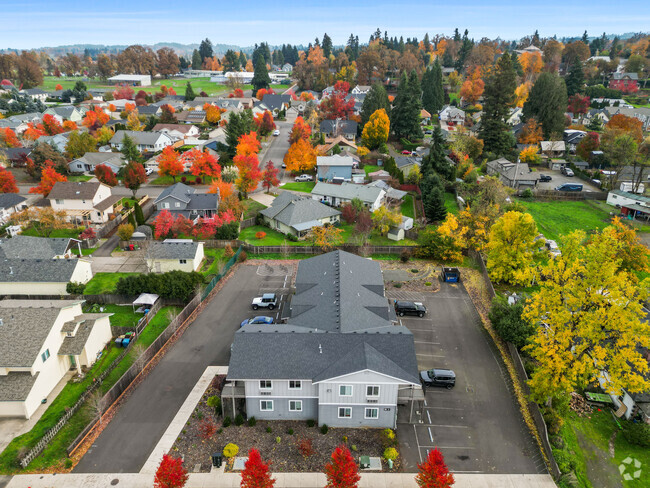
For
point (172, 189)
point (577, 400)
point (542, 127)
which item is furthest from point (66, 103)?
point (577, 400)

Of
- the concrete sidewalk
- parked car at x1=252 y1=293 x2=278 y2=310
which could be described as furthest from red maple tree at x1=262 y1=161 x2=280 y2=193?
the concrete sidewalk

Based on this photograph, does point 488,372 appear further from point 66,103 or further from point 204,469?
point 66,103

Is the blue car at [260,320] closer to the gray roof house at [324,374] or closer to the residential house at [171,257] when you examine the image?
the gray roof house at [324,374]

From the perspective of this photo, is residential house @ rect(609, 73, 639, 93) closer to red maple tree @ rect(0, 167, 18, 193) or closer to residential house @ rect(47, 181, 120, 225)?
residential house @ rect(47, 181, 120, 225)

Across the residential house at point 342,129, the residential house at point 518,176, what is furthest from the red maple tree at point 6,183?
the residential house at point 518,176

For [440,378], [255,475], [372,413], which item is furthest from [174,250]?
[440,378]

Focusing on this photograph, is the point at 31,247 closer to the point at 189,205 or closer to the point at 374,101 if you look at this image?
the point at 189,205
